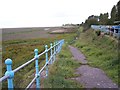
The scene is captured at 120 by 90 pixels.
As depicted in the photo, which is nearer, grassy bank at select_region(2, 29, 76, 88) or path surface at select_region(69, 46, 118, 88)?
path surface at select_region(69, 46, 118, 88)

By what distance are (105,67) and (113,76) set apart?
70.0 inches

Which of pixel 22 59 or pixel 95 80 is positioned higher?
pixel 95 80

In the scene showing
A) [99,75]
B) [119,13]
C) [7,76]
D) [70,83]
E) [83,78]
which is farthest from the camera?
[119,13]

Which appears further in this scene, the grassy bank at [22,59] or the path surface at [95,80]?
the grassy bank at [22,59]

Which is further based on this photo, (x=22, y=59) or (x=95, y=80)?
(x=22, y=59)

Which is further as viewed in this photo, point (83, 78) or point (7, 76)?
point (83, 78)

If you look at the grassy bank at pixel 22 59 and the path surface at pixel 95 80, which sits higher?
the path surface at pixel 95 80

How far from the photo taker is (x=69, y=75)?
732cm

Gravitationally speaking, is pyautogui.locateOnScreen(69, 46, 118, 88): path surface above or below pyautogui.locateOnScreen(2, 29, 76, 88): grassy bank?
above

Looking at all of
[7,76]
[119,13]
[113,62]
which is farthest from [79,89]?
[119,13]

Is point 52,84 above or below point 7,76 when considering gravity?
below

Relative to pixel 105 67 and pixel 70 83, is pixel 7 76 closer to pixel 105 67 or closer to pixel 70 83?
pixel 70 83

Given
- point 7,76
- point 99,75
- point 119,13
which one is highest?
point 119,13

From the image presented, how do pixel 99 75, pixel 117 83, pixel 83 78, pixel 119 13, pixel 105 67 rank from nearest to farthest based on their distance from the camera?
pixel 117 83 < pixel 83 78 < pixel 99 75 < pixel 105 67 < pixel 119 13
